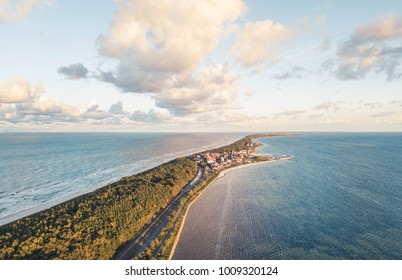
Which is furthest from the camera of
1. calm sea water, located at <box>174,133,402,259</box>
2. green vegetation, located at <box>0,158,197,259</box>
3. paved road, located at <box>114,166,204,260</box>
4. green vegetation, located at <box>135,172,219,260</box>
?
calm sea water, located at <box>174,133,402,259</box>

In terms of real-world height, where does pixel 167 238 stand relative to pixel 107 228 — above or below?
below

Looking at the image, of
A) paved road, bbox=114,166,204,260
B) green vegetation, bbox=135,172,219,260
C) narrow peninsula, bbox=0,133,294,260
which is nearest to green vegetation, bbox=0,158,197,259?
narrow peninsula, bbox=0,133,294,260

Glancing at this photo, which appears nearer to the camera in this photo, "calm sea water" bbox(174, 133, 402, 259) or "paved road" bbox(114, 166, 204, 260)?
"paved road" bbox(114, 166, 204, 260)

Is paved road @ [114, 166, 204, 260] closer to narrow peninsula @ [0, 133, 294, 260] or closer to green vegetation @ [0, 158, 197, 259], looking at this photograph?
narrow peninsula @ [0, 133, 294, 260]

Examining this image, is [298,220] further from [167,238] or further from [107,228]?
[107,228]

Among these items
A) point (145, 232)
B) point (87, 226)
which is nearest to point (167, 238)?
point (145, 232)

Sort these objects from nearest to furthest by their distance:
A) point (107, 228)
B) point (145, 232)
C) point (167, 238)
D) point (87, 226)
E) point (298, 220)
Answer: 1. point (87, 226)
2. point (107, 228)
3. point (167, 238)
4. point (145, 232)
5. point (298, 220)

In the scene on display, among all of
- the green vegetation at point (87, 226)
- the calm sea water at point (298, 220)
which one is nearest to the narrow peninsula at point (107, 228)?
the green vegetation at point (87, 226)
